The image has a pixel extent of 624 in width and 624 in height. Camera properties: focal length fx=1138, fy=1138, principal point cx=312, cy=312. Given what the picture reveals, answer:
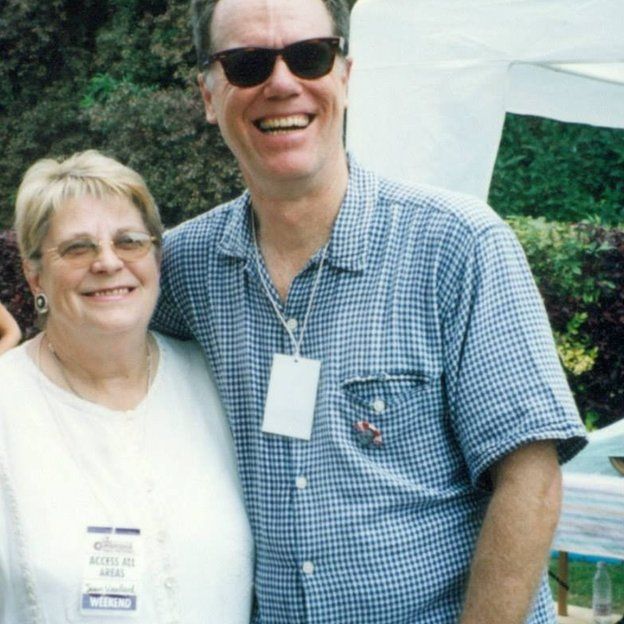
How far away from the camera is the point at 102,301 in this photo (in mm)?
2416

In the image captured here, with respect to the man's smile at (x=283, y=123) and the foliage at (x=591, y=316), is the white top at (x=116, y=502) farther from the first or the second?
the foliage at (x=591, y=316)

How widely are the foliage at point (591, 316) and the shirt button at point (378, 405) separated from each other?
5.68 m

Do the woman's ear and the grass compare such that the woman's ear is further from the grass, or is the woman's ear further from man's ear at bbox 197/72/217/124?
the grass

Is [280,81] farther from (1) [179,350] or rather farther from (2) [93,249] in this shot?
(1) [179,350]

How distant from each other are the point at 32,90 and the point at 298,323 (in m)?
16.2

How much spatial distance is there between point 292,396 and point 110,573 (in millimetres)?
509

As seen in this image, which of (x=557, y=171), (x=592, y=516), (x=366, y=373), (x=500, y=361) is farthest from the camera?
(x=557, y=171)

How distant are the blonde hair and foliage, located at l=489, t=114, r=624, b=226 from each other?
9.81 meters

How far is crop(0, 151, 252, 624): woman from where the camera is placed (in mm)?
2250

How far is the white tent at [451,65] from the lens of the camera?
195 inches

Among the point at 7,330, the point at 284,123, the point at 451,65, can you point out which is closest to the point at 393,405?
the point at 284,123

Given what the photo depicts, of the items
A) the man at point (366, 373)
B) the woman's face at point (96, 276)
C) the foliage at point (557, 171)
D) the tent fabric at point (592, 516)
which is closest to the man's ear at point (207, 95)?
the man at point (366, 373)

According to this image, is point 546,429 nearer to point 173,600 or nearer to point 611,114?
point 173,600

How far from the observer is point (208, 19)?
2.29 m
